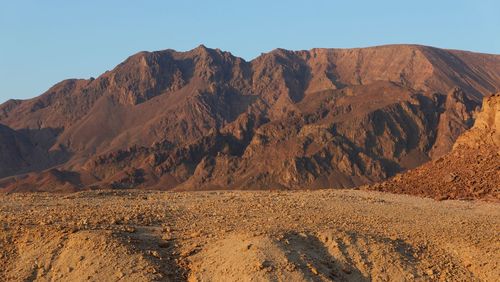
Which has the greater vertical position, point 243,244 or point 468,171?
point 243,244

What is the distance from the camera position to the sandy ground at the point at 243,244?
15.5m

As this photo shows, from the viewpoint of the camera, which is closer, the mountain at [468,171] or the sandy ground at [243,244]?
the sandy ground at [243,244]

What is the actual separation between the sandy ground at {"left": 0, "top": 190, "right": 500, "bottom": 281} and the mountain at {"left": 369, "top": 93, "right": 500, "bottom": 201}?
4.97 m

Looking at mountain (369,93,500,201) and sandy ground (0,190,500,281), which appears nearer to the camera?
sandy ground (0,190,500,281)

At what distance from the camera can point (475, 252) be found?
17.8 m

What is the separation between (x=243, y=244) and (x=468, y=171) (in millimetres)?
14966

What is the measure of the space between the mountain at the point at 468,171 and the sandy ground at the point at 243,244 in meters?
4.97

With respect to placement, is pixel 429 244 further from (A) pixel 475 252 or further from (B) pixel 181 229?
(B) pixel 181 229

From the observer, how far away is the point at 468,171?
93.7ft

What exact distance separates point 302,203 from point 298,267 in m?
8.22

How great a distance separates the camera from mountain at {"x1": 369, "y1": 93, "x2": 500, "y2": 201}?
2745 centimetres

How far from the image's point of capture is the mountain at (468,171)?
27.5m

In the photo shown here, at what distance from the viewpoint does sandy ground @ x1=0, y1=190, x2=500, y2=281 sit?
15.5 metres

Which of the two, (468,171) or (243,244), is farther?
(468,171)
